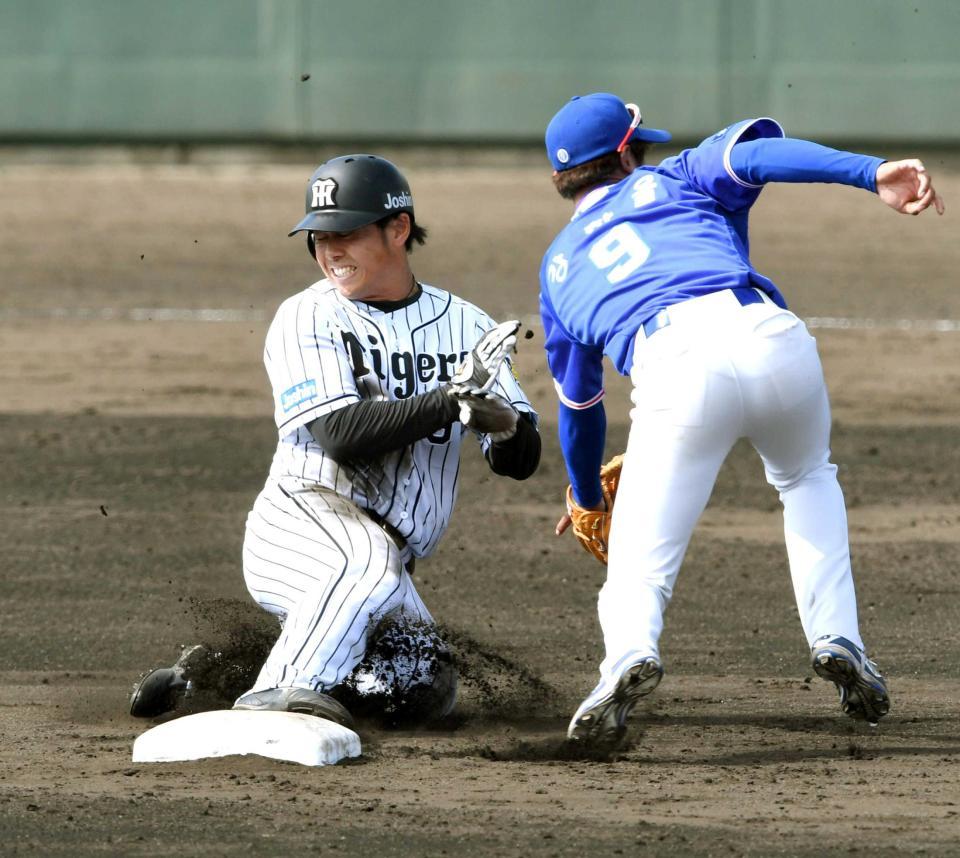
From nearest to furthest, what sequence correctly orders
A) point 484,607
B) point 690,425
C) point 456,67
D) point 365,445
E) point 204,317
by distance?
point 690,425 → point 365,445 → point 484,607 → point 204,317 → point 456,67

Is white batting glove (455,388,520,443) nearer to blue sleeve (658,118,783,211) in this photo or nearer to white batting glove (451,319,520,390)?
white batting glove (451,319,520,390)

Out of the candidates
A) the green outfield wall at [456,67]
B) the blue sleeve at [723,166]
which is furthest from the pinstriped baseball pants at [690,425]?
the green outfield wall at [456,67]

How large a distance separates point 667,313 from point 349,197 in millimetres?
933

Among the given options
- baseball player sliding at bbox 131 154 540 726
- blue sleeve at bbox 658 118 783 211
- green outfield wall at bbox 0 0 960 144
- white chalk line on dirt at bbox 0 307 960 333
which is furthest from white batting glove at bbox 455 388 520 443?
green outfield wall at bbox 0 0 960 144

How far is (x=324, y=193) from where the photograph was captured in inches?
174

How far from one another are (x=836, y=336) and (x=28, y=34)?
945 cm

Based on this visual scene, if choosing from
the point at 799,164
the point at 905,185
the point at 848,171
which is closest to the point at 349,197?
the point at 799,164

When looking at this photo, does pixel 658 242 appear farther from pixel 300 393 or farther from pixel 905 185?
pixel 300 393

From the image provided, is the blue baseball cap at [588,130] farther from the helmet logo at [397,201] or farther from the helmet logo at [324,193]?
the helmet logo at [324,193]

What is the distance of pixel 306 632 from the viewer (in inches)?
162

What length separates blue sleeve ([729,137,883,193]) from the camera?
380 centimetres

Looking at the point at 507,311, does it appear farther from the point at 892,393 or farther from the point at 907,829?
the point at 907,829

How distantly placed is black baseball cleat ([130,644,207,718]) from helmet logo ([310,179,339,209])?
1256 millimetres

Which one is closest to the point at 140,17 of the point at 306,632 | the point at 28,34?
the point at 28,34
